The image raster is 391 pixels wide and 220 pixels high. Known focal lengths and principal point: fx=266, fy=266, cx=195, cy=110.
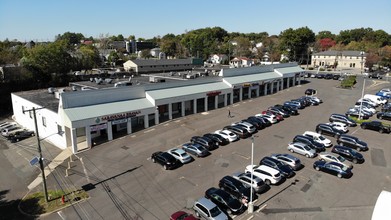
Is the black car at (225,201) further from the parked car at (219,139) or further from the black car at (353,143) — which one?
the black car at (353,143)

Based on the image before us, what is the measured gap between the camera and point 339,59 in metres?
117

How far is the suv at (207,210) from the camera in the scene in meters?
19.5

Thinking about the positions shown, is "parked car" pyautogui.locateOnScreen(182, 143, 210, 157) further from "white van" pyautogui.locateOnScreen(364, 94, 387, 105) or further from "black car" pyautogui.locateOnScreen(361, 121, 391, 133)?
"white van" pyautogui.locateOnScreen(364, 94, 387, 105)

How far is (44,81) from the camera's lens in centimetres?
7162

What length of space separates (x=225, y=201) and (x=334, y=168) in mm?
12556

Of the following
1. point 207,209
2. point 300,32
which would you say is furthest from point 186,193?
point 300,32

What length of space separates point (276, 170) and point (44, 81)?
68.3 m

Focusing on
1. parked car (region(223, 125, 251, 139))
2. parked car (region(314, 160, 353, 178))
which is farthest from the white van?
parked car (region(314, 160, 353, 178))

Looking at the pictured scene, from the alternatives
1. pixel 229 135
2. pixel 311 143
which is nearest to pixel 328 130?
pixel 311 143

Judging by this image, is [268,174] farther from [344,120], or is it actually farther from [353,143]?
[344,120]

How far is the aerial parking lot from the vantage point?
21.3 meters

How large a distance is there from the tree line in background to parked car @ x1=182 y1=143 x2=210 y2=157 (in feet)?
182

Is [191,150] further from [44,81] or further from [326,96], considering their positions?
[44,81]

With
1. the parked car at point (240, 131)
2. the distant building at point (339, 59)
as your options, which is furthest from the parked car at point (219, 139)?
the distant building at point (339, 59)
